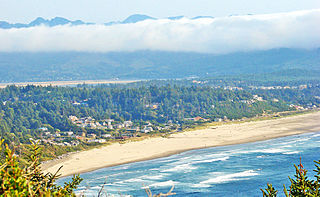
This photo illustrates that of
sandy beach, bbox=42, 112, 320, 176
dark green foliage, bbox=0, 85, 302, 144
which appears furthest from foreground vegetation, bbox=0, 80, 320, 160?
sandy beach, bbox=42, 112, 320, 176

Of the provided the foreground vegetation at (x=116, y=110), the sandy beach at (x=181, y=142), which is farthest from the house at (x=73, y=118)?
the sandy beach at (x=181, y=142)

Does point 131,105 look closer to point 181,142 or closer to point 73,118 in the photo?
point 73,118

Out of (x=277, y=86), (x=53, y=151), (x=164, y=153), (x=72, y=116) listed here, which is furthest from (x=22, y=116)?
(x=277, y=86)

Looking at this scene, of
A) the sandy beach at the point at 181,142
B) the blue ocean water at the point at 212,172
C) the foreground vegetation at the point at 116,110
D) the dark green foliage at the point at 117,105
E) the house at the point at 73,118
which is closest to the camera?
the blue ocean water at the point at 212,172

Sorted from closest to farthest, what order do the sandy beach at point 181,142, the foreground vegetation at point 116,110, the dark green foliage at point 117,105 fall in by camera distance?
the sandy beach at point 181,142, the foreground vegetation at point 116,110, the dark green foliage at point 117,105

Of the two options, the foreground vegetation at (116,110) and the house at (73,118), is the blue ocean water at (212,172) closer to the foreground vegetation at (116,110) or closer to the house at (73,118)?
the foreground vegetation at (116,110)

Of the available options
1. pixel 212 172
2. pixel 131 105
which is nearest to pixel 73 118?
pixel 131 105
